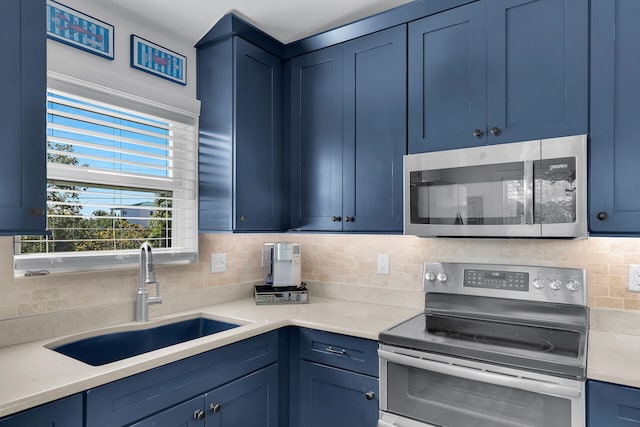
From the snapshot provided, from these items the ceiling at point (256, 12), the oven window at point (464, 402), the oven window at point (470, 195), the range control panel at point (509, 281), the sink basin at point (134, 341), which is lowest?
the oven window at point (464, 402)

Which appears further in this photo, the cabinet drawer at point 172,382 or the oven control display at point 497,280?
the oven control display at point 497,280

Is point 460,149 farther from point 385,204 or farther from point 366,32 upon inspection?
point 366,32

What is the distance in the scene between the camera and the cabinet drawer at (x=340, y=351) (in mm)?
1816

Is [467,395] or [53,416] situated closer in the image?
[53,416]

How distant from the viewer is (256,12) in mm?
2168

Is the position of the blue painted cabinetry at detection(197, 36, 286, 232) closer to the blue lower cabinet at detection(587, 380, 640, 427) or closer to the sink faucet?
the sink faucet

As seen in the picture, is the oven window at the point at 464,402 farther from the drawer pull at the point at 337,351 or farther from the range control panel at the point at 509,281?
the range control panel at the point at 509,281

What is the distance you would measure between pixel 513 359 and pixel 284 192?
1.51 metres

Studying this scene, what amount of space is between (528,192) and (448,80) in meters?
0.65

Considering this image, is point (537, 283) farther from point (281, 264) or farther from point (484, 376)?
point (281, 264)

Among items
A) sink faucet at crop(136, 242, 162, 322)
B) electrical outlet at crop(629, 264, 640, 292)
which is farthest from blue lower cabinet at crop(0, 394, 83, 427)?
electrical outlet at crop(629, 264, 640, 292)

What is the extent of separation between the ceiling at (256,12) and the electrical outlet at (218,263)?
4.03 ft

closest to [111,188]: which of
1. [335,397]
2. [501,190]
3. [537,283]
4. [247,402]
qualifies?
[247,402]

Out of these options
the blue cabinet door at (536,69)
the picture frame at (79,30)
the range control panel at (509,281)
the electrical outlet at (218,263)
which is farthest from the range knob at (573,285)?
the picture frame at (79,30)
